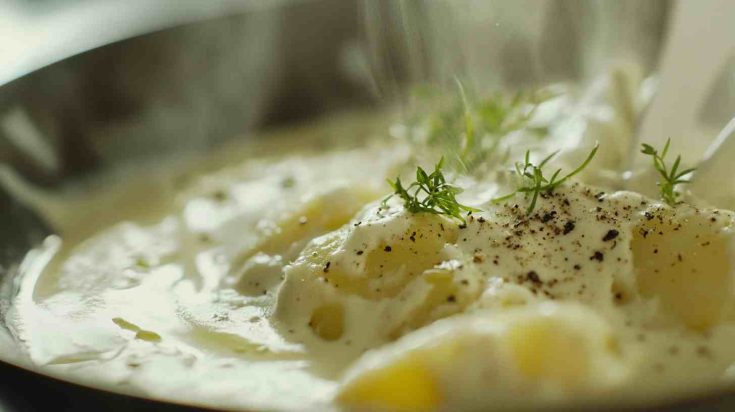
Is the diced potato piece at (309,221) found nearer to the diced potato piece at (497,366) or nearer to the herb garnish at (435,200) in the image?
the herb garnish at (435,200)

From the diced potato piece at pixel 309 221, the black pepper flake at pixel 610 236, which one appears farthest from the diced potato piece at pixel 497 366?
the diced potato piece at pixel 309 221

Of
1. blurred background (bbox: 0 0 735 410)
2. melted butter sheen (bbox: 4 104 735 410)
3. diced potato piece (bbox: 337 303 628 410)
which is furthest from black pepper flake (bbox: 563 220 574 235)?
blurred background (bbox: 0 0 735 410)

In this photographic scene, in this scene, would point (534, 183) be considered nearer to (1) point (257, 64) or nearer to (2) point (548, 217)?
(2) point (548, 217)

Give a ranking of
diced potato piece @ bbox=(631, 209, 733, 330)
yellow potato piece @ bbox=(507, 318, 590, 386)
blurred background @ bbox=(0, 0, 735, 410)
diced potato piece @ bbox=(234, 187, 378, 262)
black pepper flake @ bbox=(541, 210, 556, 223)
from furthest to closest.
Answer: blurred background @ bbox=(0, 0, 735, 410)
diced potato piece @ bbox=(234, 187, 378, 262)
black pepper flake @ bbox=(541, 210, 556, 223)
diced potato piece @ bbox=(631, 209, 733, 330)
yellow potato piece @ bbox=(507, 318, 590, 386)

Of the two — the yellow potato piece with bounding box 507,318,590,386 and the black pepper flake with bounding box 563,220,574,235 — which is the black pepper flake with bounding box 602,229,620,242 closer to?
the black pepper flake with bounding box 563,220,574,235

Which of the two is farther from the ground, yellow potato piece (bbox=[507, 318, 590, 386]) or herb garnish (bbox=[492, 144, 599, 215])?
herb garnish (bbox=[492, 144, 599, 215])

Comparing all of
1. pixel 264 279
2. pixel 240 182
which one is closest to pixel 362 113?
pixel 240 182
